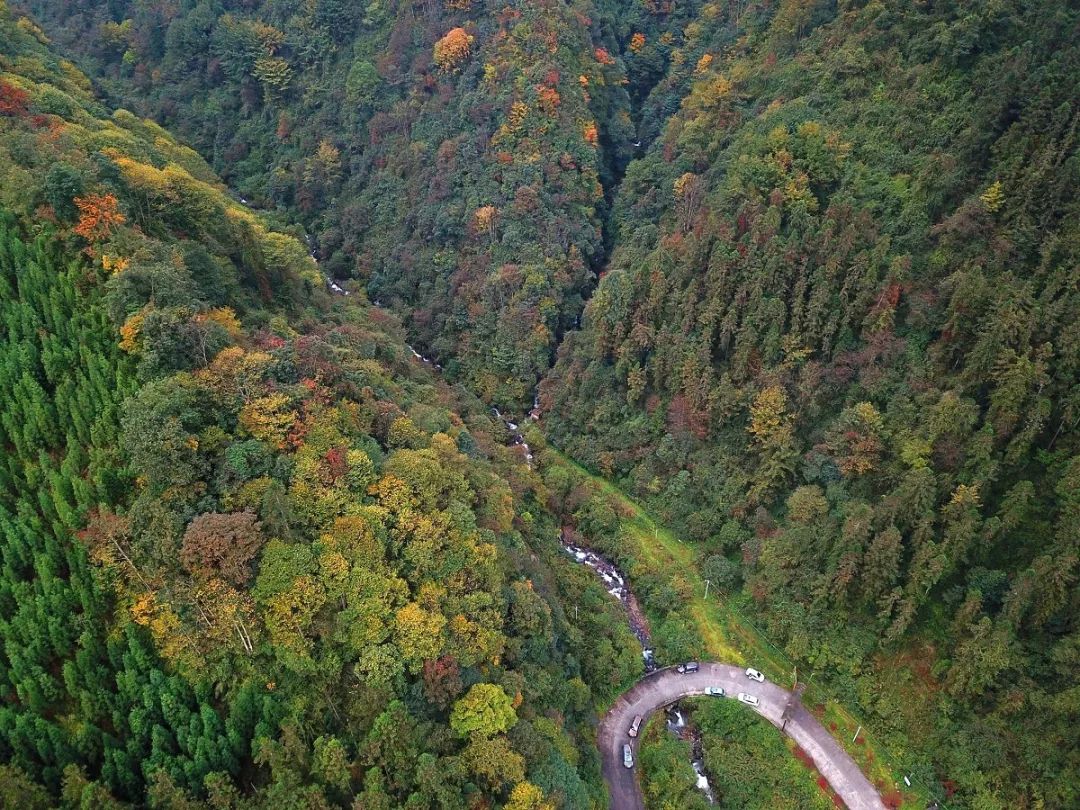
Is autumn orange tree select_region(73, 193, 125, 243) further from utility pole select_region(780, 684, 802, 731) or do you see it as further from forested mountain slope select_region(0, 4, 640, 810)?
utility pole select_region(780, 684, 802, 731)

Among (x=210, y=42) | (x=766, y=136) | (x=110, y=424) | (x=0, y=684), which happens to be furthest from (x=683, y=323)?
(x=210, y=42)

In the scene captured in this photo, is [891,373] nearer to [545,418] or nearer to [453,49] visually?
[545,418]

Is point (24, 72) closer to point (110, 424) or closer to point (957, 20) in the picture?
point (110, 424)

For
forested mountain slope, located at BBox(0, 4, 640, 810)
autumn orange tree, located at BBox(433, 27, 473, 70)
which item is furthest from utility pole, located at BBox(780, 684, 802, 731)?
autumn orange tree, located at BBox(433, 27, 473, 70)

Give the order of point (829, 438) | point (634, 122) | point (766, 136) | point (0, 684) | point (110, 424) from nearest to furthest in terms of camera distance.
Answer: point (0, 684), point (110, 424), point (829, 438), point (766, 136), point (634, 122)

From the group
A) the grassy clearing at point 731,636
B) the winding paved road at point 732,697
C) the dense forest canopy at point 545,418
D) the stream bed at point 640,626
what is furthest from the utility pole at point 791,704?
the stream bed at point 640,626

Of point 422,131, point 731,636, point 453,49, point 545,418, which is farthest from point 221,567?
point 453,49

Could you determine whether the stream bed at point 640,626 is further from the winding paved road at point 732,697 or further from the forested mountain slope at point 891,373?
the forested mountain slope at point 891,373
